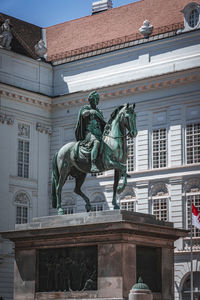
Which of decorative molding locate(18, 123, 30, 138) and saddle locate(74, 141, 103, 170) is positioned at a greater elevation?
decorative molding locate(18, 123, 30, 138)

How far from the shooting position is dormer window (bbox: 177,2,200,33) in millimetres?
40781

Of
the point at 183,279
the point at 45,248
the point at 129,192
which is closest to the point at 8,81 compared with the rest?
the point at 129,192

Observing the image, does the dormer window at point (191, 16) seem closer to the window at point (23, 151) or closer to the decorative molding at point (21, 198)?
the window at point (23, 151)

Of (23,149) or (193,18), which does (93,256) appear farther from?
(23,149)

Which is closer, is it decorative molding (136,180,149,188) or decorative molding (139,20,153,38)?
decorative molding (136,180,149,188)

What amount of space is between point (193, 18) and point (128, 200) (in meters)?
10.0

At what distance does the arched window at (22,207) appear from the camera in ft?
141

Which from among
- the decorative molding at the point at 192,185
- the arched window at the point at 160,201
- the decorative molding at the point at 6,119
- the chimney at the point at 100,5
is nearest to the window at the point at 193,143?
the decorative molding at the point at 192,185

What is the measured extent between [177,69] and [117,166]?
20.6m

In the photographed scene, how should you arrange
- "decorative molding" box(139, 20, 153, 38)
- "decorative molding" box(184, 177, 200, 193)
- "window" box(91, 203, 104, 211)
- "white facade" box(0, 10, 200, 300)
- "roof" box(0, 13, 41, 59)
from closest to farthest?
"decorative molding" box(184, 177, 200, 193)
"white facade" box(0, 10, 200, 300)
"decorative molding" box(139, 20, 153, 38)
"window" box(91, 203, 104, 211)
"roof" box(0, 13, 41, 59)

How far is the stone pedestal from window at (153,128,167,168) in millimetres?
19599

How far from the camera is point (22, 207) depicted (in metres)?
43.4

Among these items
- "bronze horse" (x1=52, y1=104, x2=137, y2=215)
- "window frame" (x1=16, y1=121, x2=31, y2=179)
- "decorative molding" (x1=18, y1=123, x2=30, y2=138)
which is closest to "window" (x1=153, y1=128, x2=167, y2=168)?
"window frame" (x1=16, y1=121, x2=31, y2=179)

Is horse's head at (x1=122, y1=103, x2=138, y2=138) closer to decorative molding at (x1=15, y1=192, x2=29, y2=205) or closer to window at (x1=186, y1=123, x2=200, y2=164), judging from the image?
window at (x1=186, y1=123, x2=200, y2=164)
